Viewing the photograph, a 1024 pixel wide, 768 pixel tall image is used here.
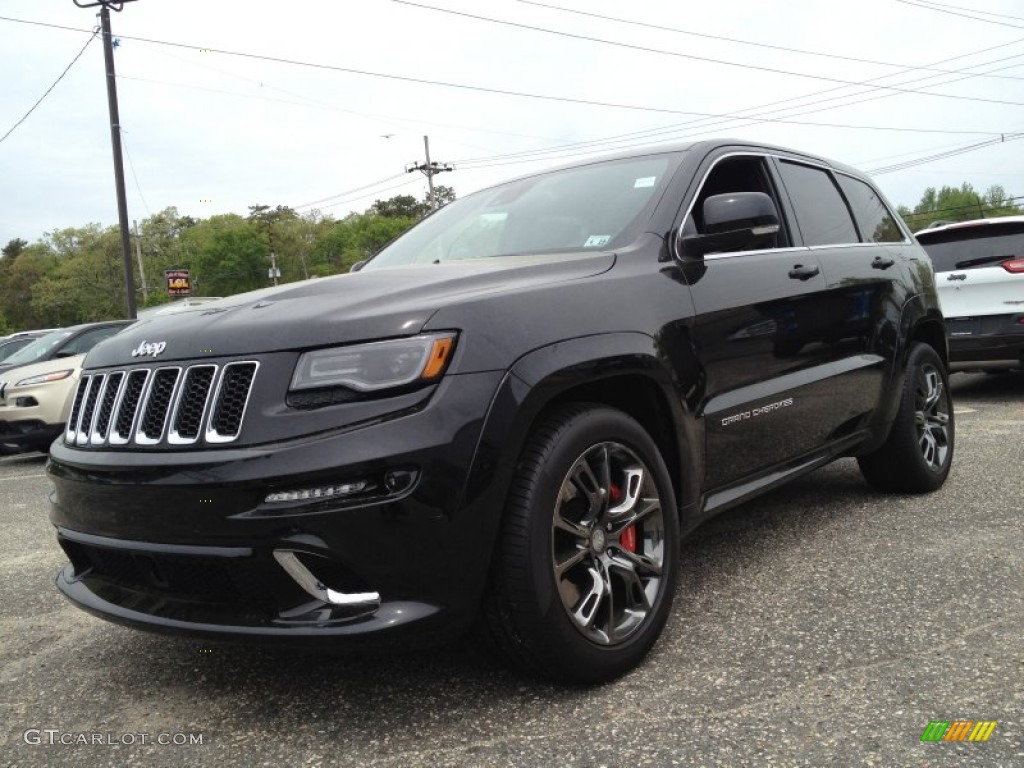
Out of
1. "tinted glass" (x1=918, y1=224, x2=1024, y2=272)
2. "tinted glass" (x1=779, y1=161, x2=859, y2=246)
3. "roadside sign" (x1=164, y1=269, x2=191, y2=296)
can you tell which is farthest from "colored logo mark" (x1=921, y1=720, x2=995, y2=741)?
"roadside sign" (x1=164, y1=269, x2=191, y2=296)

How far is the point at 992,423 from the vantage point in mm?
6902

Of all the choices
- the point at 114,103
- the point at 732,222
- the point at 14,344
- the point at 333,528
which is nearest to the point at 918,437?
the point at 732,222

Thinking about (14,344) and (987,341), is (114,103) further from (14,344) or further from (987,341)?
(987,341)

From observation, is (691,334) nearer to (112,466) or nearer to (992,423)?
(112,466)

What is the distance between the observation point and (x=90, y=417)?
262 centimetres

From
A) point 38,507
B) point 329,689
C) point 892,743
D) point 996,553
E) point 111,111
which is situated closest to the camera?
point 892,743

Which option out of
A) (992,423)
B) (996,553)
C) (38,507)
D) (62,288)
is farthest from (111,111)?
(62,288)

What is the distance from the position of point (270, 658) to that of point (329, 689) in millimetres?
382

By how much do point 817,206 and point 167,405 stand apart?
3.10m

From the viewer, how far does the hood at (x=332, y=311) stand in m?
2.23

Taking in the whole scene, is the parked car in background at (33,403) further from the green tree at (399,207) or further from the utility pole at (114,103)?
the green tree at (399,207)

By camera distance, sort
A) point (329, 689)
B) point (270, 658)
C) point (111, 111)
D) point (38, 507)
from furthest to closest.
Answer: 1. point (111, 111)
2. point (38, 507)
3. point (270, 658)
4. point (329, 689)

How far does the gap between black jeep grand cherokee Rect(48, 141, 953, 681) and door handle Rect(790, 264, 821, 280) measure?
15cm

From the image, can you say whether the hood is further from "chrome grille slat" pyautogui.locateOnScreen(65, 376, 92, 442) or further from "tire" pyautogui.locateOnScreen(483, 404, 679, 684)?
"tire" pyautogui.locateOnScreen(483, 404, 679, 684)
